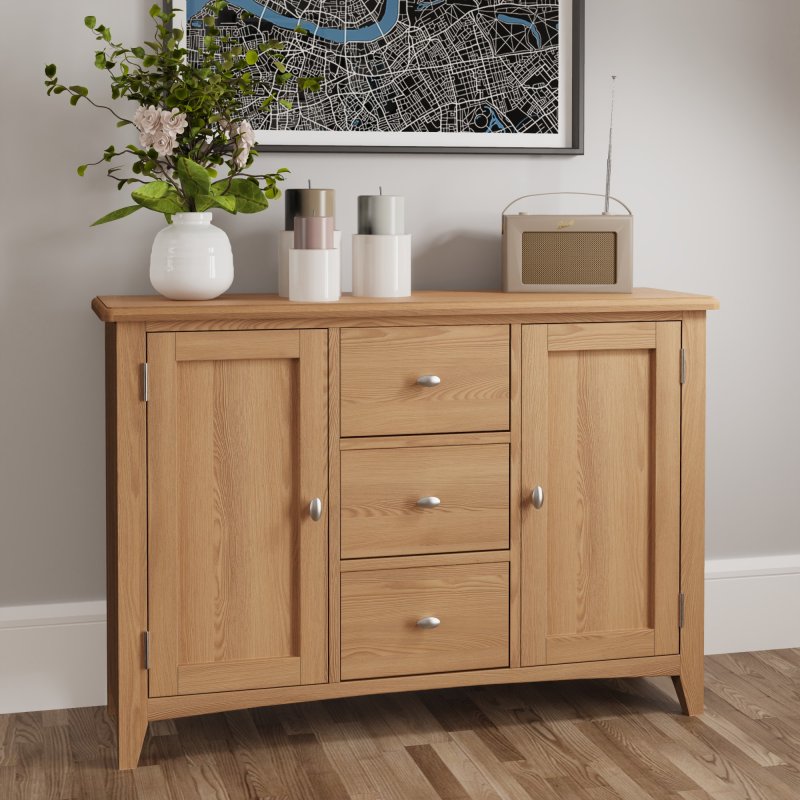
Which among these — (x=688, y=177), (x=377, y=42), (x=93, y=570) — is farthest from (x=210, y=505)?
(x=688, y=177)

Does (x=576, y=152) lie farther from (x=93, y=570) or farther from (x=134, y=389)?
(x=93, y=570)

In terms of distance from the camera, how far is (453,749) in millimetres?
2342

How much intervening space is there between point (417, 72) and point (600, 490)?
1.04 meters

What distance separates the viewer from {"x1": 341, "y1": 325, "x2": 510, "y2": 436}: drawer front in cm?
227

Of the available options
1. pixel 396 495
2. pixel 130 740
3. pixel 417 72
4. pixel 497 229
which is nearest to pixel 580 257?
pixel 497 229

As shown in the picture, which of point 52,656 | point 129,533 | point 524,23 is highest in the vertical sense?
point 524,23

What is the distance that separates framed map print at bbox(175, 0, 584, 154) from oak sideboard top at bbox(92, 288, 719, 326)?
0.42 metres

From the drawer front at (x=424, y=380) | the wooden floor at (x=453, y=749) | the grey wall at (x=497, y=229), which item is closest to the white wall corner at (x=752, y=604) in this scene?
the grey wall at (x=497, y=229)

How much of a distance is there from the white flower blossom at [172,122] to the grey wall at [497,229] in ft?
1.16

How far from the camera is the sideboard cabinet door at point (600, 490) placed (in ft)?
7.79

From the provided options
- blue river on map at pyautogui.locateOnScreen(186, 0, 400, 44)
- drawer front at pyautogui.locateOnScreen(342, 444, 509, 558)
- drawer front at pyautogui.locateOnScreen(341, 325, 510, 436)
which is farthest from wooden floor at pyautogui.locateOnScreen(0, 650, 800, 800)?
blue river on map at pyautogui.locateOnScreen(186, 0, 400, 44)

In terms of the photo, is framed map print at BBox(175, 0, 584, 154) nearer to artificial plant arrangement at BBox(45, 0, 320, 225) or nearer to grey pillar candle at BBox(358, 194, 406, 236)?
artificial plant arrangement at BBox(45, 0, 320, 225)

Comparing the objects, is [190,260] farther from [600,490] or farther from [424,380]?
[600,490]

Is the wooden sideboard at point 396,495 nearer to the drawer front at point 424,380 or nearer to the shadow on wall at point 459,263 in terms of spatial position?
the drawer front at point 424,380
